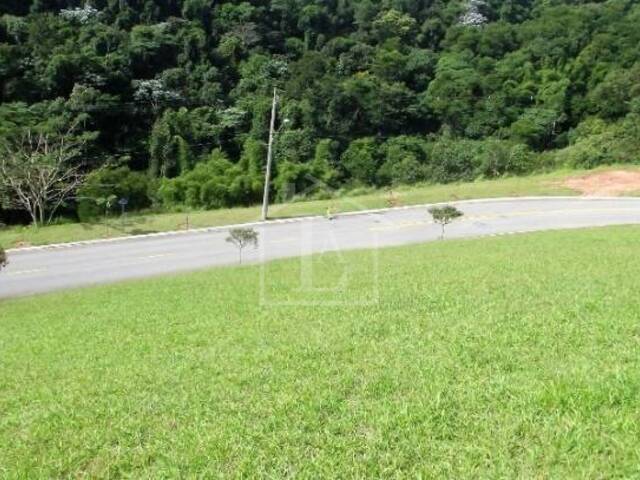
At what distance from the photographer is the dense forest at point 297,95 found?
3925cm

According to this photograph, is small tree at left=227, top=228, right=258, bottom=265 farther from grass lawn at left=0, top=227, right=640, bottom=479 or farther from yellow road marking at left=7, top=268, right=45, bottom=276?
grass lawn at left=0, top=227, right=640, bottom=479

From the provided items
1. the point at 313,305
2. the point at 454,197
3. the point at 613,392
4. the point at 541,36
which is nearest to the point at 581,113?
the point at 541,36

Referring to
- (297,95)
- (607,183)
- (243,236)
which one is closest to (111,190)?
(243,236)

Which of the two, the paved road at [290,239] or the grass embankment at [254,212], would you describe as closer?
the paved road at [290,239]

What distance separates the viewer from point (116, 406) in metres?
5.06

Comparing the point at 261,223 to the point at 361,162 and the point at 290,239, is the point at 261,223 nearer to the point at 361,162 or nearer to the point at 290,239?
the point at 290,239

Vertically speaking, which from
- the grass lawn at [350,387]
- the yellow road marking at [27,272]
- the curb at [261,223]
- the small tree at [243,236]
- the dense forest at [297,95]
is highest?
the dense forest at [297,95]

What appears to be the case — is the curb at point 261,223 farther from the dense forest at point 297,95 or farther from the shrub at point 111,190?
the dense forest at point 297,95

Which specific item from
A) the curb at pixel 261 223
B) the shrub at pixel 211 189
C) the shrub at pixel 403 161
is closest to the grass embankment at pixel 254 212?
the curb at pixel 261 223

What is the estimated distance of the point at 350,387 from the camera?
4.94 metres

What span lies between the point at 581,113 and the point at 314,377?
5358 centimetres

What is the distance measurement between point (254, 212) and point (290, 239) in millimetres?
6086

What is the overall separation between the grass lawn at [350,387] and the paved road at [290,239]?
9.61 meters

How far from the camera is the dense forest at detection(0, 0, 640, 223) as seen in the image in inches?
1545
